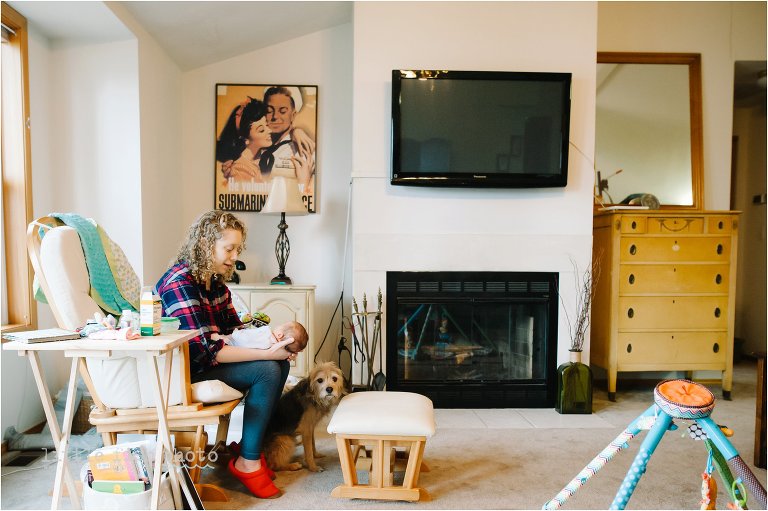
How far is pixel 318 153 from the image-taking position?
3.96 meters

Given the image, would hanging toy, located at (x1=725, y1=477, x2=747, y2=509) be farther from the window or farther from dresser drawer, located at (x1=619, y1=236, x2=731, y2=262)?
the window

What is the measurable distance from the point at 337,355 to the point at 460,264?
1.23 m

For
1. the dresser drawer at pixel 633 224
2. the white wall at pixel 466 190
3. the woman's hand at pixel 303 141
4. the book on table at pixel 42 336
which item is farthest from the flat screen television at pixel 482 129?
the book on table at pixel 42 336

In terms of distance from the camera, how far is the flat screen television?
3.26 metres

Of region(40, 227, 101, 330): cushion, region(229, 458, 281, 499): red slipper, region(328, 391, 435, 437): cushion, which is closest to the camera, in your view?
region(40, 227, 101, 330): cushion

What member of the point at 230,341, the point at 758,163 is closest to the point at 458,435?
the point at 230,341

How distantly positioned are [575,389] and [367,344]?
4.29 ft

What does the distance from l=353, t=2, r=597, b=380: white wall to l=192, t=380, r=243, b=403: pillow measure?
5.03ft

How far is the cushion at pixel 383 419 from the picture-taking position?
1.95 metres

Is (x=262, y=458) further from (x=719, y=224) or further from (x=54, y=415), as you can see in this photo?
(x=719, y=224)

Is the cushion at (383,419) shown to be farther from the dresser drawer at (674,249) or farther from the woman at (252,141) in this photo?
the woman at (252,141)

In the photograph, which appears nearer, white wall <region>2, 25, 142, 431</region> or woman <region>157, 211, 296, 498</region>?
woman <region>157, 211, 296, 498</region>

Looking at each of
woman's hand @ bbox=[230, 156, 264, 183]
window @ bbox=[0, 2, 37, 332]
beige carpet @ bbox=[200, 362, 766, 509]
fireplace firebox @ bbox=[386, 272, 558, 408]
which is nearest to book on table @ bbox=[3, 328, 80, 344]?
beige carpet @ bbox=[200, 362, 766, 509]

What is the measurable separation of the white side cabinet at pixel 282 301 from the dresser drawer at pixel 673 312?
6.68 feet
